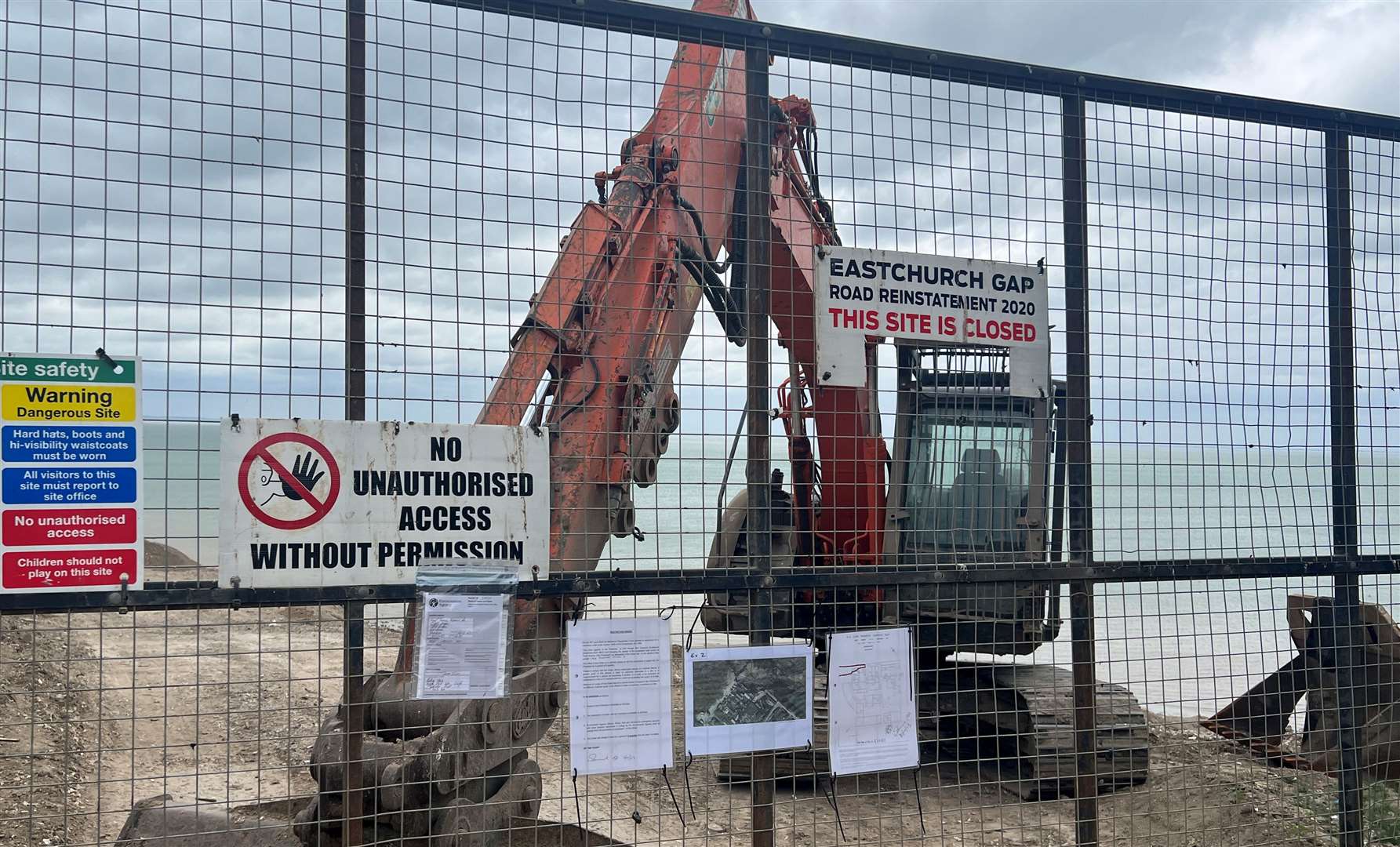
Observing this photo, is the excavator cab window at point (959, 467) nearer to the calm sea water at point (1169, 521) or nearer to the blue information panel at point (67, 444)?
the calm sea water at point (1169, 521)

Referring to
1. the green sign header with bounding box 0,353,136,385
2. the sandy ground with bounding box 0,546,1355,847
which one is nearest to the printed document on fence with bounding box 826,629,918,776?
the sandy ground with bounding box 0,546,1355,847

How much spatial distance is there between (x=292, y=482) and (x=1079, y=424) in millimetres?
2854

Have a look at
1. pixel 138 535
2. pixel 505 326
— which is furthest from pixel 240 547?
pixel 505 326

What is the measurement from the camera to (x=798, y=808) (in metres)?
8.46

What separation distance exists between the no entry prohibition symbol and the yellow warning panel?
35cm

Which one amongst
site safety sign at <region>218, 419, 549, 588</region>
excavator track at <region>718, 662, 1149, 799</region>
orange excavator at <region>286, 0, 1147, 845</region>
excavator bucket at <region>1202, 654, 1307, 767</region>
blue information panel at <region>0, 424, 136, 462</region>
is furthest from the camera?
excavator track at <region>718, 662, 1149, 799</region>

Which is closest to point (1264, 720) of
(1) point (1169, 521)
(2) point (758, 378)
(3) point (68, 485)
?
(1) point (1169, 521)

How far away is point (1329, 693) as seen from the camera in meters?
7.24

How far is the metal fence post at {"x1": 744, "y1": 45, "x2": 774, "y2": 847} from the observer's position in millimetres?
3826

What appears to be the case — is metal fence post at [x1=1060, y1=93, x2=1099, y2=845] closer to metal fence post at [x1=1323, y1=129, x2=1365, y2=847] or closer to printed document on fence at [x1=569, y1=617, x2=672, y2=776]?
metal fence post at [x1=1323, y1=129, x2=1365, y2=847]

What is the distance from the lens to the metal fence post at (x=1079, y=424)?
431 cm

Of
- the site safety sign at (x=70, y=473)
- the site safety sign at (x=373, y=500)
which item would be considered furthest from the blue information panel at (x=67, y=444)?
the site safety sign at (x=373, y=500)

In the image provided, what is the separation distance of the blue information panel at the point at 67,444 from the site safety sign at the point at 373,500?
252 mm

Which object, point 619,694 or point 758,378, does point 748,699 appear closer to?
point 619,694
